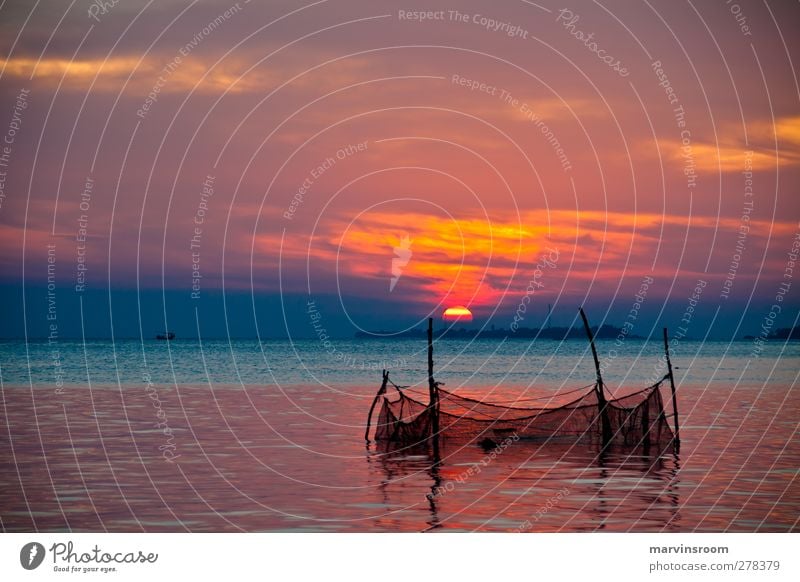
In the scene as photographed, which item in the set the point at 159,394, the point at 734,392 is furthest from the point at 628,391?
the point at 159,394

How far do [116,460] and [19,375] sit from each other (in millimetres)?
50140

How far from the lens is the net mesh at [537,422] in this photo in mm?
28922

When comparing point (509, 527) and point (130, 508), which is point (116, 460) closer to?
point (130, 508)
